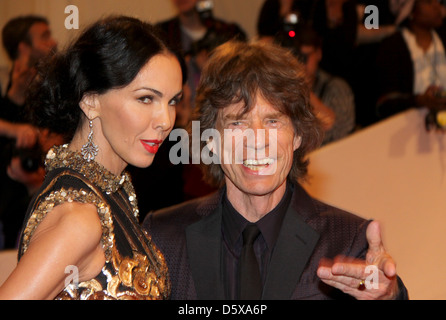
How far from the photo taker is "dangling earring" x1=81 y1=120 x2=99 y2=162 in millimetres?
→ 2281

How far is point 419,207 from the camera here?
13.7ft

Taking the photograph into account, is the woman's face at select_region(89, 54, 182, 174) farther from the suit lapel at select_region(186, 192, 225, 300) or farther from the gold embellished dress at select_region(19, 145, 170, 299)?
the suit lapel at select_region(186, 192, 225, 300)

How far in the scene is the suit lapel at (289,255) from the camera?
2.41 m

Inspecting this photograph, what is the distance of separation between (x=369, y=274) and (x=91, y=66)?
114 centimetres

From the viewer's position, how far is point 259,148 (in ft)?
8.57

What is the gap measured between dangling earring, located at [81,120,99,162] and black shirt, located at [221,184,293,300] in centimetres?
65

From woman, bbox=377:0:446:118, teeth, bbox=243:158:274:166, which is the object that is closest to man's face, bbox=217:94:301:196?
teeth, bbox=243:158:274:166

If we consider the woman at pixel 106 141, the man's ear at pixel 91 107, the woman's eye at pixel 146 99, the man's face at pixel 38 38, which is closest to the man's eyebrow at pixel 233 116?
the woman at pixel 106 141

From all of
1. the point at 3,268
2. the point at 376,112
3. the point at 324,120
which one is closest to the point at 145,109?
the point at 324,120

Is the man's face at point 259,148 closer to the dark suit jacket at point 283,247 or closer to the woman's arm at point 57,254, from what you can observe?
the dark suit jacket at point 283,247

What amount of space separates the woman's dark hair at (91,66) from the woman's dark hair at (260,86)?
31 centimetres

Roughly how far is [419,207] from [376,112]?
2.80ft

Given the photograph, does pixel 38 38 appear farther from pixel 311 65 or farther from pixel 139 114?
pixel 139 114
